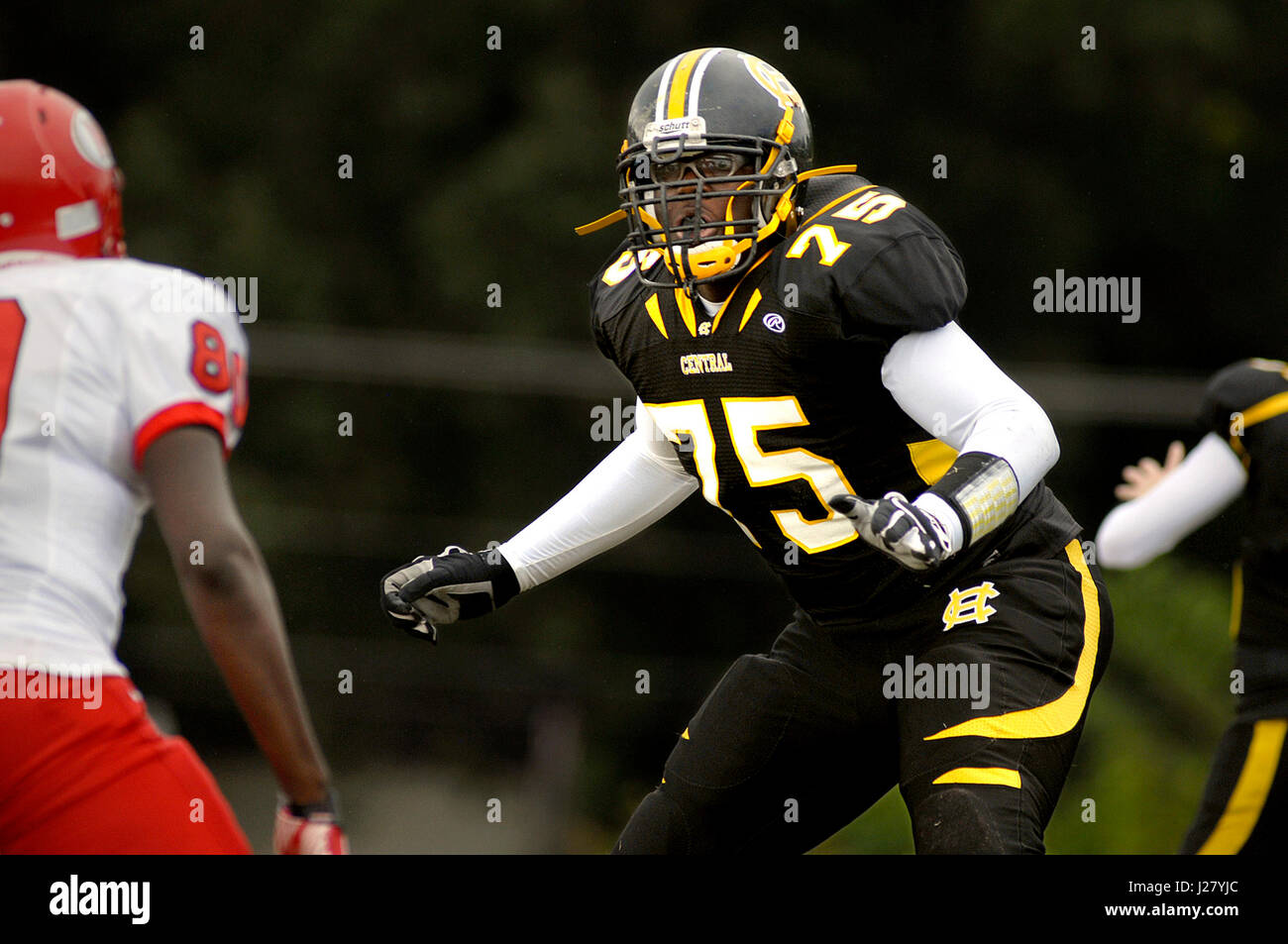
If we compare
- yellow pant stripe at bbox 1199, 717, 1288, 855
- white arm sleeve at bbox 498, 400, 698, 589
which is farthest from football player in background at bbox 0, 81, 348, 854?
yellow pant stripe at bbox 1199, 717, 1288, 855

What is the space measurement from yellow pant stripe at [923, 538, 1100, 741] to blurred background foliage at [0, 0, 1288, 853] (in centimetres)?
412

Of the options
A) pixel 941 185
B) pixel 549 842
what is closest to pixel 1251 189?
pixel 941 185

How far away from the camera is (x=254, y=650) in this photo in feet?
8.98

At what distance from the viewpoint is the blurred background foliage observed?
761 centimetres

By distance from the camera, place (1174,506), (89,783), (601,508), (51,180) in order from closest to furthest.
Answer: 1. (89,783)
2. (51,180)
3. (601,508)
4. (1174,506)

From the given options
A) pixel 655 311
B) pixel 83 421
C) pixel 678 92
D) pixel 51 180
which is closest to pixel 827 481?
pixel 655 311

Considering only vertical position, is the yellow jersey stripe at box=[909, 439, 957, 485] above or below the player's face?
below

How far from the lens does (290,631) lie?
7582mm

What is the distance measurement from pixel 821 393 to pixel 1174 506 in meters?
1.64

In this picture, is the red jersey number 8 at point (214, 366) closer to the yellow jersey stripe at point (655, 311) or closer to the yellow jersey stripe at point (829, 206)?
the yellow jersey stripe at point (655, 311)

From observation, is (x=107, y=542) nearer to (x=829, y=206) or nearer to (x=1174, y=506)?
(x=829, y=206)

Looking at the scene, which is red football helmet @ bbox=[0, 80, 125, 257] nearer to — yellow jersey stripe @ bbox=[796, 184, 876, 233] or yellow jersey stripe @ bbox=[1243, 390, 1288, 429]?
yellow jersey stripe @ bbox=[796, 184, 876, 233]
